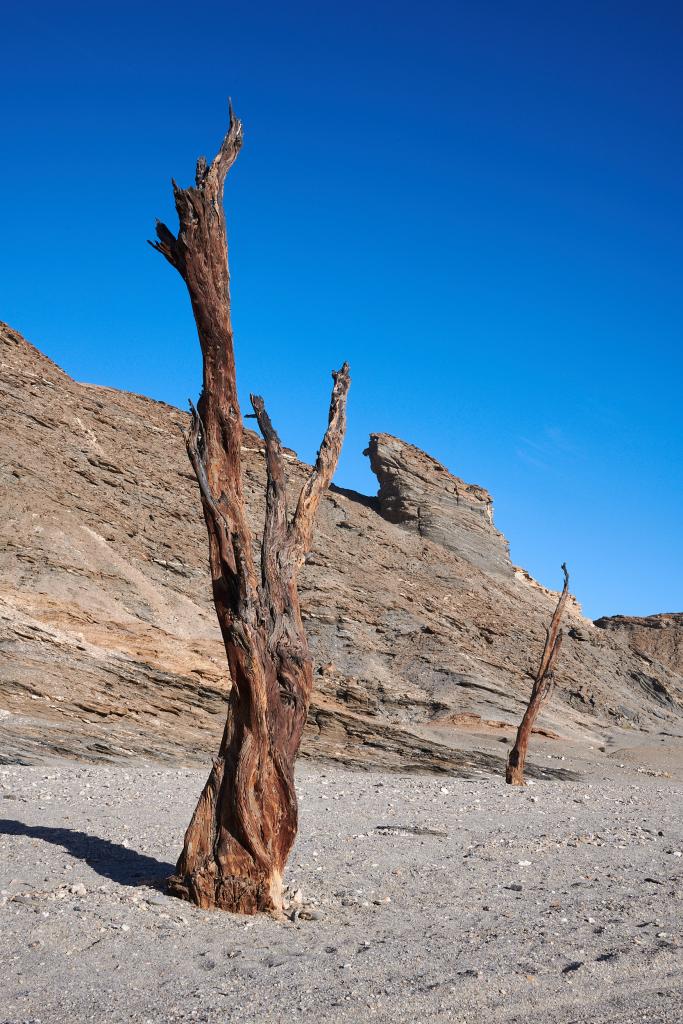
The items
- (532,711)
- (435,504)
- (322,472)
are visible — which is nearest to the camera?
(322,472)

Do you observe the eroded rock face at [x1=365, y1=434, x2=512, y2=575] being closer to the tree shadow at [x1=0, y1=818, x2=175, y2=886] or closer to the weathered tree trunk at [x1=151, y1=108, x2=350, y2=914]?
the tree shadow at [x1=0, y1=818, x2=175, y2=886]

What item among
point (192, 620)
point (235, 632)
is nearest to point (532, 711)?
point (192, 620)

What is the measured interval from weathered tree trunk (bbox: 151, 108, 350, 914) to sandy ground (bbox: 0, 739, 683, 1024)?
16.5 inches

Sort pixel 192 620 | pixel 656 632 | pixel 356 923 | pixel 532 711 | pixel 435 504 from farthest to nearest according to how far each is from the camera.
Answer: pixel 656 632, pixel 435 504, pixel 192 620, pixel 532 711, pixel 356 923

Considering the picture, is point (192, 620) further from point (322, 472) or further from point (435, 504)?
point (435, 504)

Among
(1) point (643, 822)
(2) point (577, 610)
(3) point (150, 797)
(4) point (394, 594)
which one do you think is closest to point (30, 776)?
(3) point (150, 797)

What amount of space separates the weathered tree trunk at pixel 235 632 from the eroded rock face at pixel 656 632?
3958 cm

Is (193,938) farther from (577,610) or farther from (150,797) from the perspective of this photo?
(577,610)

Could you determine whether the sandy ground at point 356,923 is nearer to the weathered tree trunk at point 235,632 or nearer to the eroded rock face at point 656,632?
the weathered tree trunk at point 235,632

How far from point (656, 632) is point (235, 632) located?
43.8 meters

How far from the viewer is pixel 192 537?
87.7 ft

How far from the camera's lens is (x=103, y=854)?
889 cm

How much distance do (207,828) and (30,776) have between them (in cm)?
743

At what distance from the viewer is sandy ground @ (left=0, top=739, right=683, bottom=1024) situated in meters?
5.31
